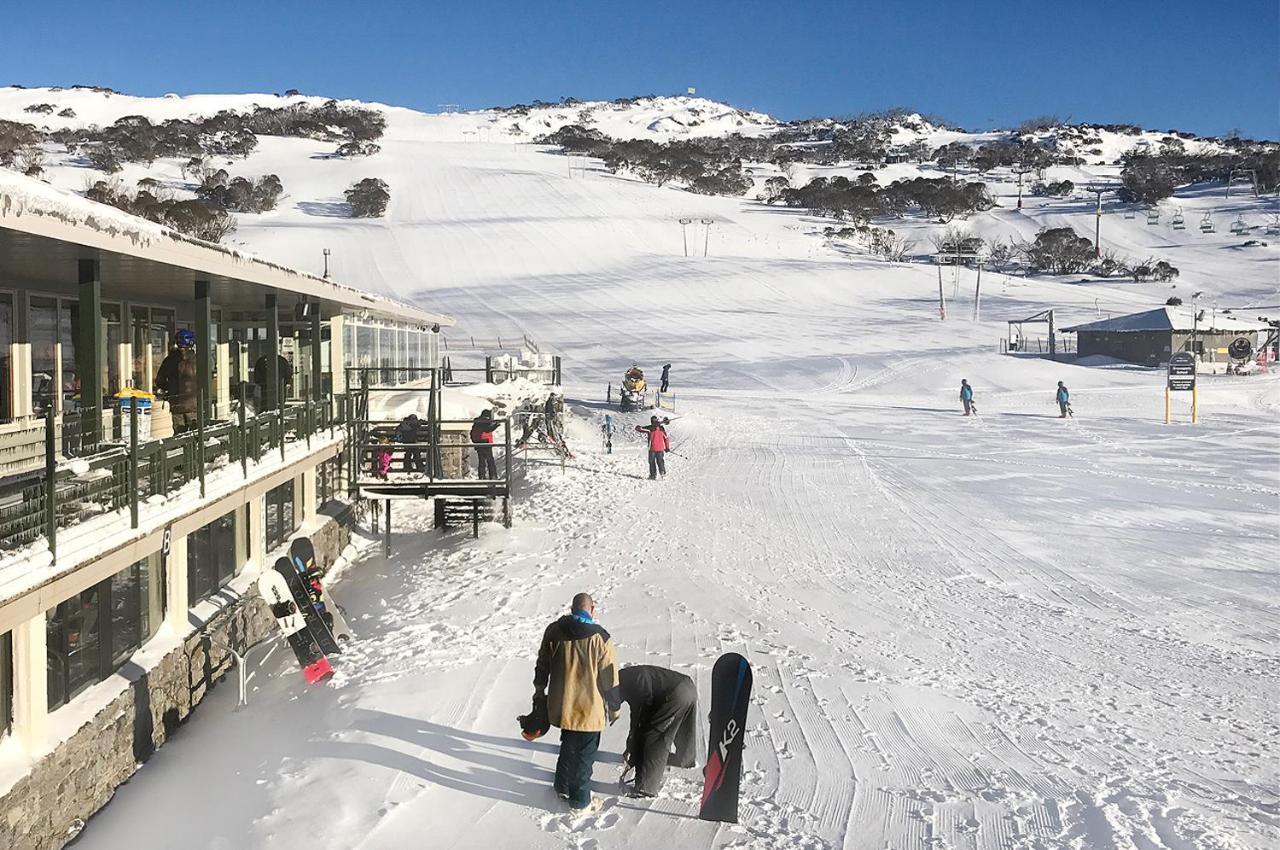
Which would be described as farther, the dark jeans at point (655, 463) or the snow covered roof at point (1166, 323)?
the snow covered roof at point (1166, 323)

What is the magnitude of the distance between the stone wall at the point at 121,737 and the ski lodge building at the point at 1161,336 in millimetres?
43741

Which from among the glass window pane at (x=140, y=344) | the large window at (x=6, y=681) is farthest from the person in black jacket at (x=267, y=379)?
the large window at (x=6, y=681)

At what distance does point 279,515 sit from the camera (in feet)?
40.6

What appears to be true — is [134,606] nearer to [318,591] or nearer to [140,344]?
[318,591]

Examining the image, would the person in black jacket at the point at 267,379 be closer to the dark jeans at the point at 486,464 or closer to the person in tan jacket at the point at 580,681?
the dark jeans at the point at 486,464

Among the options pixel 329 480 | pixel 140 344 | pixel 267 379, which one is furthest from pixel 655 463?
pixel 140 344

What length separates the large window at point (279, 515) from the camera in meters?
12.0

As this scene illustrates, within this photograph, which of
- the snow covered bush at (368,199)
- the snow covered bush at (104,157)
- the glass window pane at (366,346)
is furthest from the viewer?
the snow covered bush at (104,157)

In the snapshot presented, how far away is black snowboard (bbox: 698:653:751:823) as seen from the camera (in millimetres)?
5594

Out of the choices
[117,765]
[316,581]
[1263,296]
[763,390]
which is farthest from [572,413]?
[1263,296]

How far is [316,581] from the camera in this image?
888 cm

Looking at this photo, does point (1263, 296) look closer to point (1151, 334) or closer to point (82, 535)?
point (1151, 334)

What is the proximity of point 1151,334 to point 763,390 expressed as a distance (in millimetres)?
19919

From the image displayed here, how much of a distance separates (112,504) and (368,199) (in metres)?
77.1
